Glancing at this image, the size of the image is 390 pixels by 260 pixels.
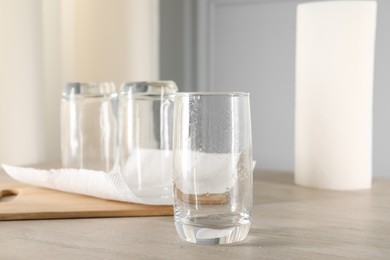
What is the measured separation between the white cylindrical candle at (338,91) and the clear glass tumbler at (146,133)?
22 cm

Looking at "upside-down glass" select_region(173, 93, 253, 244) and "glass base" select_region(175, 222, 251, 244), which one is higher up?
"upside-down glass" select_region(173, 93, 253, 244)

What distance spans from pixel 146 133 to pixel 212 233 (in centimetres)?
37

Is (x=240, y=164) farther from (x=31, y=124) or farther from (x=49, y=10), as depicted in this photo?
(x=49, y=10)

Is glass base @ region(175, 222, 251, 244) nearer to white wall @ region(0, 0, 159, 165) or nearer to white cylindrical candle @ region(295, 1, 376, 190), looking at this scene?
white cylindrical candle @ region(295, 1, 376, 190)

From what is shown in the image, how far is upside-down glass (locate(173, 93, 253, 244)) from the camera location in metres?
0.58

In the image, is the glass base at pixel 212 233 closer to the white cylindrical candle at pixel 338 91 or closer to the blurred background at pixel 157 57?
the white cylindrical candle at pixel 338 91

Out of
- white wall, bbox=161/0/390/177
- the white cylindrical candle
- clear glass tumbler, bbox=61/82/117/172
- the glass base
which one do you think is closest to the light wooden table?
the glass base

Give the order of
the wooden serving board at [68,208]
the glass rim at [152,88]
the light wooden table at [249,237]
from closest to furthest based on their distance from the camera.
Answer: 1. the light wooden table at [249,237]
2. the wooden serving board at [68,208]
3. the glass rim at [152,88]

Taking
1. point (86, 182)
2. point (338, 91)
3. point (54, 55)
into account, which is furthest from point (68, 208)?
point (54, 55)

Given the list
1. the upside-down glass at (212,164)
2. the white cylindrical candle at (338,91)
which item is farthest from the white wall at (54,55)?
the upside-down glass at (212,164)

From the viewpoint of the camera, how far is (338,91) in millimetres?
947

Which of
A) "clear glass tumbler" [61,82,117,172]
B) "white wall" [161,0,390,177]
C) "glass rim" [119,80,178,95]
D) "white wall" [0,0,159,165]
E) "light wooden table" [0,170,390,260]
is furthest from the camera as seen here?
"white wall" [161,0,390,177]

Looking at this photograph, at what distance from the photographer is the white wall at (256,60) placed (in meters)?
2.07

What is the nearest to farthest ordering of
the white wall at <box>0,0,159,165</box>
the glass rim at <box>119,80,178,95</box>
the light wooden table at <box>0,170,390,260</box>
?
the light wooden table at <box>0,170,390,260</box> → the glass rim at <box>119,80,178,95</box> → the white wall at <box>0,0,159,165</box>
